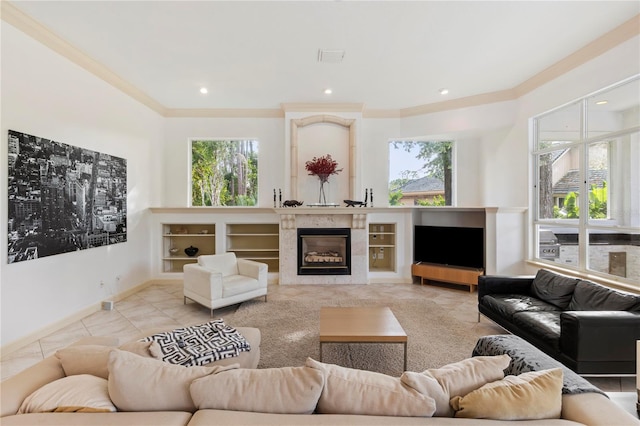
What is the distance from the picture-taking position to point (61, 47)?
3211 millimetres

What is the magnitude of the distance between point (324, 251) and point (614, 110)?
439cm

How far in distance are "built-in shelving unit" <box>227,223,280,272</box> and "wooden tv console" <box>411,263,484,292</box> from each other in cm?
263

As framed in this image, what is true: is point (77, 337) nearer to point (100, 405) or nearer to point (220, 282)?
point (220, 282)

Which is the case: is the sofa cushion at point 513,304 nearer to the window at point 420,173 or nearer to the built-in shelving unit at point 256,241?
the window at point 420,173

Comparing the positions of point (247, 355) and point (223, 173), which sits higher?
point (223, 173)

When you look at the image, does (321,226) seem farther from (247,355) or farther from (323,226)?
(247,355)

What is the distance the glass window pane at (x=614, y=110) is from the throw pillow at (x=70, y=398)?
4923mm

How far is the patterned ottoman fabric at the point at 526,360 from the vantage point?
1.19 m

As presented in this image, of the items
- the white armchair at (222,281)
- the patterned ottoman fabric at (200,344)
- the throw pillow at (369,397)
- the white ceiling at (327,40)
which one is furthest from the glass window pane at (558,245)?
the patterned ottoman fabric at (200,344)

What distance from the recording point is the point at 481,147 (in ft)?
17.9

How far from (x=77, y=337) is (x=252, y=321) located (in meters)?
1.81

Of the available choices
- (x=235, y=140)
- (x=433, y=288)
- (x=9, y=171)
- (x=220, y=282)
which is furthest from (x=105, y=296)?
(x=433, y=288)

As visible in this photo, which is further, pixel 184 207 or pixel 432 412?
pixel 184 207

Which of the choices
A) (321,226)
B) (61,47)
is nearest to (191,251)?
(321,226)
